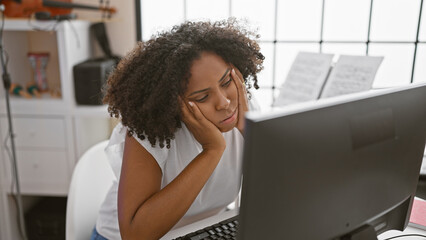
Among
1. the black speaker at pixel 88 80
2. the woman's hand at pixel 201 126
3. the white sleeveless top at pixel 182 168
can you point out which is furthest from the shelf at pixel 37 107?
the woman's hand at pixel 201 126

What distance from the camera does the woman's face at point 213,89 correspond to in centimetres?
96

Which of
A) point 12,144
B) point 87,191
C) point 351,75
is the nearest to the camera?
point 87,191

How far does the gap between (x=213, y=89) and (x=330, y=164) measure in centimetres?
40

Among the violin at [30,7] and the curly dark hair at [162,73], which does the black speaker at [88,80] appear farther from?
the curly dark hair at [162,73]

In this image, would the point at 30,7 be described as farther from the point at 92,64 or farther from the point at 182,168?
the point at 182,168

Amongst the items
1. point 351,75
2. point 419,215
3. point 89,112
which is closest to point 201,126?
point 419,215

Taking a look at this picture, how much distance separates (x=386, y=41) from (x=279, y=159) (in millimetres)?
1874

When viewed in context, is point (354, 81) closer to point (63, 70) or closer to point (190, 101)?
point (190, 101)

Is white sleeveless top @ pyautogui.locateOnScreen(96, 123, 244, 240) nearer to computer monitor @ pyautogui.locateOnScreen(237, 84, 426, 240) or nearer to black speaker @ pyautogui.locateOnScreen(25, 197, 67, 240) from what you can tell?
computer monitor @ pyautogui.locateOnScreen(237, 84, 426, 240)

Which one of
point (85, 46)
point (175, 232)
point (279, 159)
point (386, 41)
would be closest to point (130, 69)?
point (175, 232)

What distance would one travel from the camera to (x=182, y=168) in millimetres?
1151

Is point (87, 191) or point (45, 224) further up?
point (87, 191)

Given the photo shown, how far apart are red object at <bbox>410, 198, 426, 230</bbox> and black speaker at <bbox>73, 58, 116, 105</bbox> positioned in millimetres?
1570

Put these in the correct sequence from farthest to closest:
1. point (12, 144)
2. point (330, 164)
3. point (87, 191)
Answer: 1. point (12, 144)
2. point (87, 191)
3. point (330, 164)
